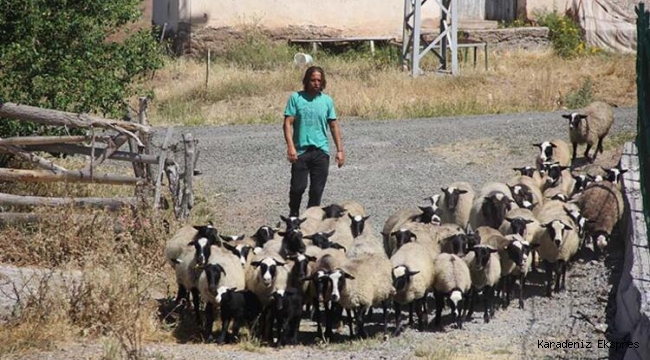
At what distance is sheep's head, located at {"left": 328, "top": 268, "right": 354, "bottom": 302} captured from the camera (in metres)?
11.3

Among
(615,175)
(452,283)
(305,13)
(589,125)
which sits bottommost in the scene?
(452,283)

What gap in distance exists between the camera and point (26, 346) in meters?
10.3

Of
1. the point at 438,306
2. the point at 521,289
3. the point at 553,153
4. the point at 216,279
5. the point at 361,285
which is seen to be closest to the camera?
the point at 216,279

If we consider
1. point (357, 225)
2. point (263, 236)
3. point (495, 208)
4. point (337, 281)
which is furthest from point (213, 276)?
point (495, 208)

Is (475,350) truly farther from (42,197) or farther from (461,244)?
(42,197)

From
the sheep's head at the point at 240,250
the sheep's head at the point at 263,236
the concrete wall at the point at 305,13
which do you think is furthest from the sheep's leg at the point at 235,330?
the concrete wall at the point at 305,13

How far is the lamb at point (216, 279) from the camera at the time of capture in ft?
37.6

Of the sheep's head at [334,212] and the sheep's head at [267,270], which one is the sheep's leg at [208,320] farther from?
the sheep's head at [334,212]

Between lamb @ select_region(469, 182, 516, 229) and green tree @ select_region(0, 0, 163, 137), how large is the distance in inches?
192

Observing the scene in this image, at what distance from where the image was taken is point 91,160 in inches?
536

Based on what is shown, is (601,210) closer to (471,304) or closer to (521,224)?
(521,224)

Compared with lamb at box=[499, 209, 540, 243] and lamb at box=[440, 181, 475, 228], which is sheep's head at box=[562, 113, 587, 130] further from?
lamb at box=[499, 209, 540, 243]

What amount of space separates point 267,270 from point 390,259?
149cm

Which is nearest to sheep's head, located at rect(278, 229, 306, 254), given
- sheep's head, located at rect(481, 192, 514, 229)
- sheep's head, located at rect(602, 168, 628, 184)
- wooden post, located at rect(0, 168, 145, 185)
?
wooden post, located at rect(0, 168, 145, 185)
